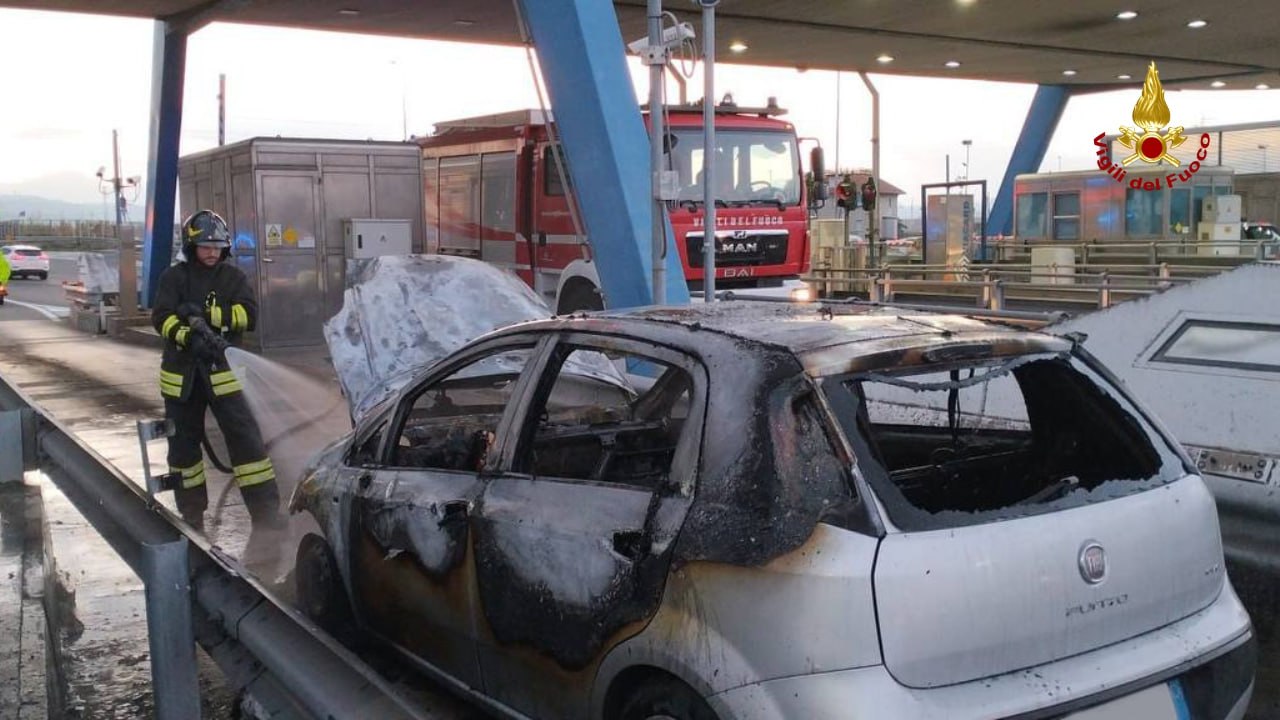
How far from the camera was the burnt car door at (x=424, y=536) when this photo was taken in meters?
3.71

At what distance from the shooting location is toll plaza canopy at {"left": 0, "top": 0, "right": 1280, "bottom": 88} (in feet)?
59.4

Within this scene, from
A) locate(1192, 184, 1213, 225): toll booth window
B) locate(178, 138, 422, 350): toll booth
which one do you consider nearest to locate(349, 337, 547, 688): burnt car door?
locate(178, 138, 422, 350): toll booth

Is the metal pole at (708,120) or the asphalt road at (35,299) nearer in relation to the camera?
the metal pole at (708,120)

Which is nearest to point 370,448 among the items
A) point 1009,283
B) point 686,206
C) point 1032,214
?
point 686,206

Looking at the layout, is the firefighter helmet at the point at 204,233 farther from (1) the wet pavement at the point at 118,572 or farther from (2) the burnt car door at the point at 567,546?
(2) the burnt car door at the point at 567,546

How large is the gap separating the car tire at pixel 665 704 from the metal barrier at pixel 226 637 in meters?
0.71

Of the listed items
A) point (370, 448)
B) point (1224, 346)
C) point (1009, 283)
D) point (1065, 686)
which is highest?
point (1009, 283)

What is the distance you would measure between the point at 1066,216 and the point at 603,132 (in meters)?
19.5

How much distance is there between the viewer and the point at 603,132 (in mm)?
9883

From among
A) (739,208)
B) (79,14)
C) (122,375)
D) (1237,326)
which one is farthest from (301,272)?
(1237,326)

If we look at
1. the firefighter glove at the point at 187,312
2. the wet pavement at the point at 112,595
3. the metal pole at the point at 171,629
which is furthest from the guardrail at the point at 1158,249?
the metal pole at the point at 171,629

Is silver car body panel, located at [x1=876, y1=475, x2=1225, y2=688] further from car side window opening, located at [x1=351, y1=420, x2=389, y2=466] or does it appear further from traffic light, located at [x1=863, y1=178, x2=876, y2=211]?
traffic light, located at [x1=863, y1=178, x2=876, y2=211]

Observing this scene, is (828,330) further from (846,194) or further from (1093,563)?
(846,194)

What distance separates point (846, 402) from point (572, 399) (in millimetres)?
2922
